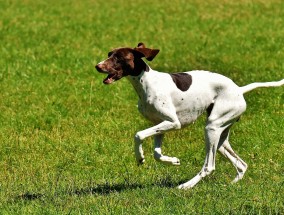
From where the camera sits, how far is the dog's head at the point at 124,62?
9.22 metres

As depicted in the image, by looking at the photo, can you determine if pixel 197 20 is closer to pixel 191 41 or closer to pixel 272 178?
pixel 191 41

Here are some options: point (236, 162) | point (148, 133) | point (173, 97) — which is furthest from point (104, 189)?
point (236, 162)

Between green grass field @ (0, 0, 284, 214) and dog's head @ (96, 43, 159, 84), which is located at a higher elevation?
dog's head @ (96, 43, 159, 84)

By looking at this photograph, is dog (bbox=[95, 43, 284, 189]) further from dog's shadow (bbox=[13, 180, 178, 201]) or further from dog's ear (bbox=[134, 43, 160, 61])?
dog's shadow (bbox=[13, 180, 178, 201])

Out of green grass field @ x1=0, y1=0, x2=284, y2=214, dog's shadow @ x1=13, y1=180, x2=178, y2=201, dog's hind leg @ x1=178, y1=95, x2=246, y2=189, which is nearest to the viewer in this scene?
green grass field @ x1=0, y1=0, x2=284, y2=214

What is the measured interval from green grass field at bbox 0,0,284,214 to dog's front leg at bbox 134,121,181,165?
1.23 ft

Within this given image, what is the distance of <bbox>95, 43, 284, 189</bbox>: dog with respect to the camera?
920cm

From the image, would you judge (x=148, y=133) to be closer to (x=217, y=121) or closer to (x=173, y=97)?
(x=173, y=97)

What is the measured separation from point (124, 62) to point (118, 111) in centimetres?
492

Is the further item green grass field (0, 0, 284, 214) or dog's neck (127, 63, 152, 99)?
dog's neck (127, 63, 152, 99)

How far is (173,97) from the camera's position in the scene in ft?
30.5

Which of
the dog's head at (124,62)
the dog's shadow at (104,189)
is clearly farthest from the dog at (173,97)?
the dog's shadow at (104,189)

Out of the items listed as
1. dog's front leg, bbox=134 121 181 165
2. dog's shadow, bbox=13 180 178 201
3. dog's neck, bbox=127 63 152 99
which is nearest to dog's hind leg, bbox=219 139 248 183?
dog's shadow, bbox=13 180 178 201

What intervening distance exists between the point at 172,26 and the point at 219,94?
13.6 m
